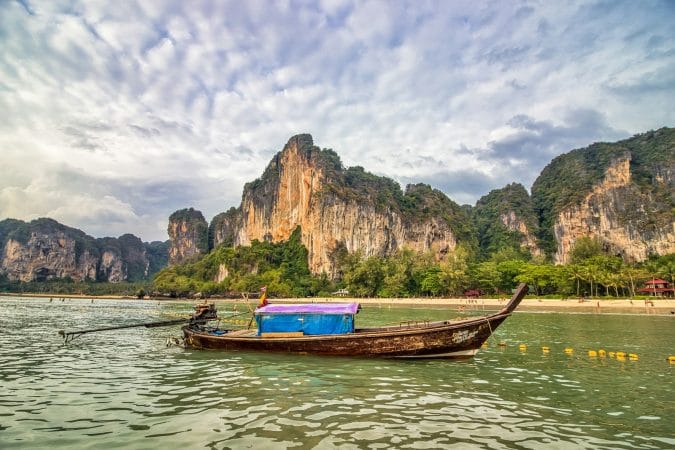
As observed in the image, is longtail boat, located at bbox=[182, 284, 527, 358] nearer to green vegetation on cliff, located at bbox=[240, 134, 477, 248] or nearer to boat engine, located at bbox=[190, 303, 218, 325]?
boat engine, located at bbox=[190, 303, 218, 325]

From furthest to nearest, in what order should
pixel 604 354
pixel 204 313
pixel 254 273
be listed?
pixel 254 273
pixel 204 313
pixel 604 354

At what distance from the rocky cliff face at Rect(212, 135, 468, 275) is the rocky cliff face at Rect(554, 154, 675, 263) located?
1346 inches

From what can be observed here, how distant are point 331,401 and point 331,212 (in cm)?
11348

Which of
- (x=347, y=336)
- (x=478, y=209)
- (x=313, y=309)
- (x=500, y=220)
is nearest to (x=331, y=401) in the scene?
(x=347, y=336)

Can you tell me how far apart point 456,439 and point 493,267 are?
79986mm

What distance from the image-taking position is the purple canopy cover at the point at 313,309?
16172 millimetres

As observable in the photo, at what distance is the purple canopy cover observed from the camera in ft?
53.1

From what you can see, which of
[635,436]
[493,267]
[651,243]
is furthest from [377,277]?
[635,436]

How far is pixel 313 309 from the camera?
16.5 meters

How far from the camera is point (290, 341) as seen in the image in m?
15.8

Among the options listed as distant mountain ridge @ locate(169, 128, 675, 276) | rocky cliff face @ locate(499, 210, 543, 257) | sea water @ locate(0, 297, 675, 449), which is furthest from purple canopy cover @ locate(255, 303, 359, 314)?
rocky cliff face @ locate(499, 210, 543, 257)

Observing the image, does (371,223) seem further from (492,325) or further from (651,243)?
(492,325)

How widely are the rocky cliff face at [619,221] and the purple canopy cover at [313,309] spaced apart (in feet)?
344

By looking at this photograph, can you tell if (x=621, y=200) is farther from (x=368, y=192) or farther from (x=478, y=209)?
(x=368, y=192)
